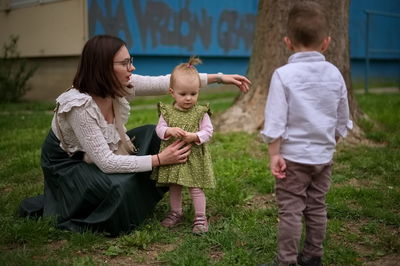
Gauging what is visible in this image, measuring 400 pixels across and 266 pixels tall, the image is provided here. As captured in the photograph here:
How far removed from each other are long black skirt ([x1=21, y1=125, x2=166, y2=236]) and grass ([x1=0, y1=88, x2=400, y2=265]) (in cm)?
9

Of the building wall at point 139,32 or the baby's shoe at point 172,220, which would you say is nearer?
the baby's shoe at point 172,220

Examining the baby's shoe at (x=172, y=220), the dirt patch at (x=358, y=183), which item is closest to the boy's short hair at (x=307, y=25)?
the baby's shoe at (x=172, y=220)

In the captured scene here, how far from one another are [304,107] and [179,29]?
10210 mm

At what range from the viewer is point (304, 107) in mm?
2268

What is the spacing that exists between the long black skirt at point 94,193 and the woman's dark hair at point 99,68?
1.59ft

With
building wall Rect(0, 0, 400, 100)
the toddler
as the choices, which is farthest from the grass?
building wall Rect(0, 0, 400, 100)

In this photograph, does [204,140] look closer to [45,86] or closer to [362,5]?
[45,86]

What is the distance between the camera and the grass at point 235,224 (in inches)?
106

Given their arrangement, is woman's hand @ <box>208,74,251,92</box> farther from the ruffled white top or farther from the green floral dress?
the ruffled white top

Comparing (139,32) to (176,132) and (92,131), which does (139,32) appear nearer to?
(92,131)

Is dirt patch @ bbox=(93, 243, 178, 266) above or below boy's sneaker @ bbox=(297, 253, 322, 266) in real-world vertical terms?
below

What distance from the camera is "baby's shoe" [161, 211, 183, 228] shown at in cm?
320

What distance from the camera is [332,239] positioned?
2.93 meters

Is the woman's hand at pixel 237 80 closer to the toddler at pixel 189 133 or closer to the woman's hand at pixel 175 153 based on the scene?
the toddler at pixel 189 133
